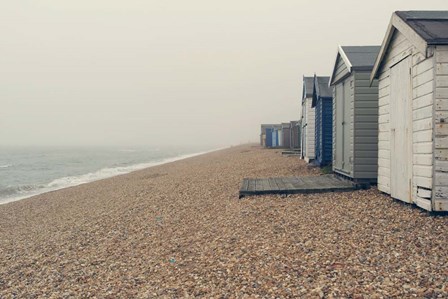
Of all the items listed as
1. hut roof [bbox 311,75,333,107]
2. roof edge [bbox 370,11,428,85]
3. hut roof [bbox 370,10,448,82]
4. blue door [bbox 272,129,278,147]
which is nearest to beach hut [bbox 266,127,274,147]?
blue door [bbox 272,129,278,147]

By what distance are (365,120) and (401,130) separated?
2.42 meters

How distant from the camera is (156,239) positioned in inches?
283

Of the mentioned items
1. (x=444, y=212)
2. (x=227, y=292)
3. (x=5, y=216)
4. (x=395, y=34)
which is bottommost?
(x=5, y=216)

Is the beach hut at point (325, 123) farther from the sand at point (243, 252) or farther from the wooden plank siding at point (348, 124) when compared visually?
the sand at point (243, 252)

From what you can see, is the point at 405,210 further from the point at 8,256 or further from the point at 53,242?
the point at 8,256

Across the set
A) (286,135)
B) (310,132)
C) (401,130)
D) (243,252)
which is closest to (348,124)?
(401,130)

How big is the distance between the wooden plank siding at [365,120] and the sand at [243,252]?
1.24m

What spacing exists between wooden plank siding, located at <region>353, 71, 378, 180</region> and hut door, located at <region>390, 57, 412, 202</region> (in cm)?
168

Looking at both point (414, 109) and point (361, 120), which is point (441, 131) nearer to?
point (414, 109)

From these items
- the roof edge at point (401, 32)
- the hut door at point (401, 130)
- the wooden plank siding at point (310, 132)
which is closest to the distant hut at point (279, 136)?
the wooden plank siding at point (310, 132)

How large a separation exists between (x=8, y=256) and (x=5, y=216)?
638 cm

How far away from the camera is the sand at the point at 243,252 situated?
14.7 feet

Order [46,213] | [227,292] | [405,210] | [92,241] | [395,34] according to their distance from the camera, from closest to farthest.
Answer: [227,292] → [405,210] → [92,241] → [395,34] → [46,213]

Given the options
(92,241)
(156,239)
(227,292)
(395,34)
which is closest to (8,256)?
(92,241)
